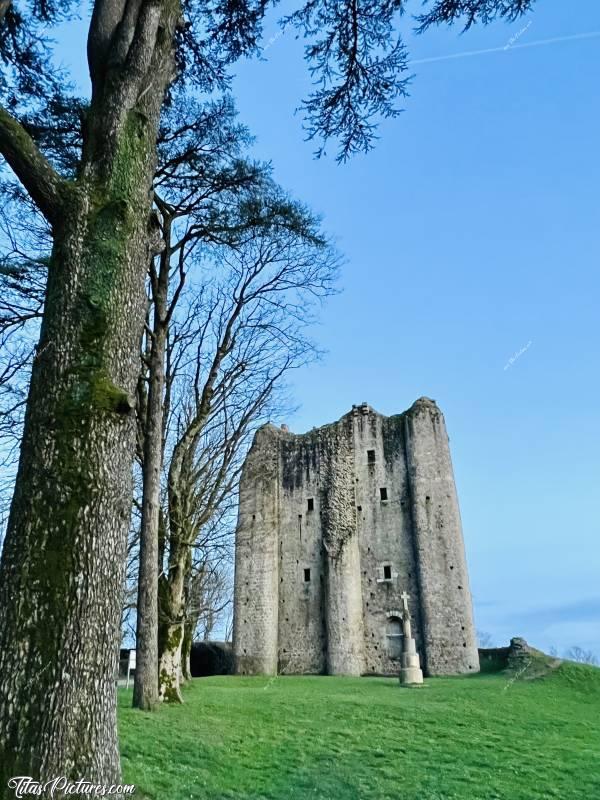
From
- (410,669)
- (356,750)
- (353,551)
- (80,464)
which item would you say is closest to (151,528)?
(356,750)

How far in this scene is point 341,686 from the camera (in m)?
18.3

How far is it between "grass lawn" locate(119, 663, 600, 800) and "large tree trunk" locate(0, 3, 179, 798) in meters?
1.70

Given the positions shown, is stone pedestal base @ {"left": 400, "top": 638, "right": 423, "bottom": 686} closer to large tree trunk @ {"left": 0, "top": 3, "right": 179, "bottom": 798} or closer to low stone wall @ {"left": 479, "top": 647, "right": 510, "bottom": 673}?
low stone wall @ {"left": 479, "top": 647, "right": 510, "bottom": 673}

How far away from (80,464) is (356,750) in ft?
19.4

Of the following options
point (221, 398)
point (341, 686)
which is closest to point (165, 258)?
point (221, 398)

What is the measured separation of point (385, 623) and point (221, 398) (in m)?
15.5

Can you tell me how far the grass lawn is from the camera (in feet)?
19.0

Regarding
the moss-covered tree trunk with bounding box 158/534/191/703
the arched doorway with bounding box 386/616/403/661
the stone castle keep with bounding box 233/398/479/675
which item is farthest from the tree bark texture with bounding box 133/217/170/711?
the arched doorway with bounding box 386/616/403/661

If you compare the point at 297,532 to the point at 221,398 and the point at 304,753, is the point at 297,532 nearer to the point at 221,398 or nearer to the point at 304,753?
the point at 221,398

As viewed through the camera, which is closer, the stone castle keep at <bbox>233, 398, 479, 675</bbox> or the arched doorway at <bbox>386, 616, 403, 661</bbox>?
the stone castle keep at <bbox>233, 398, 479, 675</bbox>

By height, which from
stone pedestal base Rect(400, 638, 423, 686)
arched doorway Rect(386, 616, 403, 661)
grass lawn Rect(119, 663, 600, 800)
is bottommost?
grass lawn Rect(119, 663, 600, 800)

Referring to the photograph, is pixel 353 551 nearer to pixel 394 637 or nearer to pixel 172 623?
pixel 394 637

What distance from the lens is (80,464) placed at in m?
3.78

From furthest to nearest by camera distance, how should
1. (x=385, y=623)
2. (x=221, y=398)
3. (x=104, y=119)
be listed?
1. (x=385, y=623)
2. (x=221, y=398)
3. (x=104, y=119)
